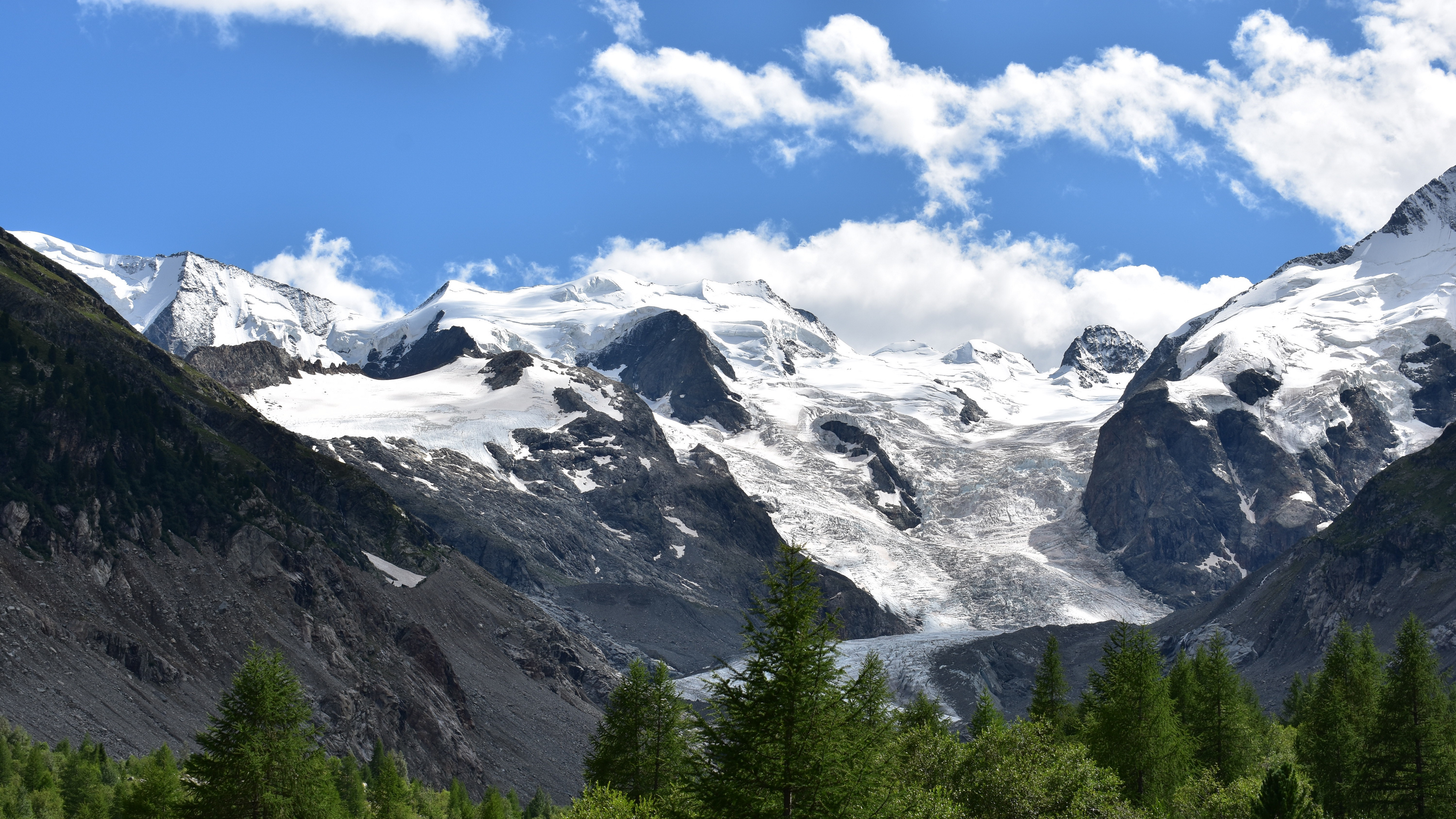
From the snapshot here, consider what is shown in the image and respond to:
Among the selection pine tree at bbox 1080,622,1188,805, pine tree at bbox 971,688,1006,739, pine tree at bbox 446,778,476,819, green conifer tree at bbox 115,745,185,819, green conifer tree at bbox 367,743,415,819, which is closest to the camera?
green conifer tree at bbox 115,745,185,819

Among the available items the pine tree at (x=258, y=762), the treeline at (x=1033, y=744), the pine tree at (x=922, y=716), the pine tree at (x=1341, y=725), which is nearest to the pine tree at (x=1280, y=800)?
the treeline at (x=1033, y=744)

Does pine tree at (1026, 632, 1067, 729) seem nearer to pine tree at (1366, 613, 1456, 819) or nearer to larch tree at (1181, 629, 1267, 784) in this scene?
larch tree at (1181, 629, 1267, 784)

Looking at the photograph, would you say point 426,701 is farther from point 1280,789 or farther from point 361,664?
point 1280,789

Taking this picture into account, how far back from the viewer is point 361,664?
174250 mm

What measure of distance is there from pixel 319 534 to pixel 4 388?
45732 millimetres

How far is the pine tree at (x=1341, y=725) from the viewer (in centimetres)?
6194

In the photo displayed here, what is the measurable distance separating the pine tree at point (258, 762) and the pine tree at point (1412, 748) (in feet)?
145

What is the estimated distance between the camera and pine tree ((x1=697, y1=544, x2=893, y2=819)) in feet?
113

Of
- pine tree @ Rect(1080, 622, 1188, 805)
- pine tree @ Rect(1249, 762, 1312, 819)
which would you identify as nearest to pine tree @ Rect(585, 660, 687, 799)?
pine tree @ Rect(1080, 622, 1188, 805)

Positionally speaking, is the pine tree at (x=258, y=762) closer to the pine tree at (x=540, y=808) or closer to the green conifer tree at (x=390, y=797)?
the green conifer tree at (x=390, y=797)

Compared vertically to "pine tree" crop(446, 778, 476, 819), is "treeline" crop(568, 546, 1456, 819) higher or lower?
higher

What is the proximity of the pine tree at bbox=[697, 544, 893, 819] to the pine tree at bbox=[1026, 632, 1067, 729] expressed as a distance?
167 feet

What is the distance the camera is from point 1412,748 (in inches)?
2302

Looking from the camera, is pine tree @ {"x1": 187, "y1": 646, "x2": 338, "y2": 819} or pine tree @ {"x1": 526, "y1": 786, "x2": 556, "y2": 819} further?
pine tree @ {"x1": 526, "y1": 786, "x2": 556, "y2": 819}
